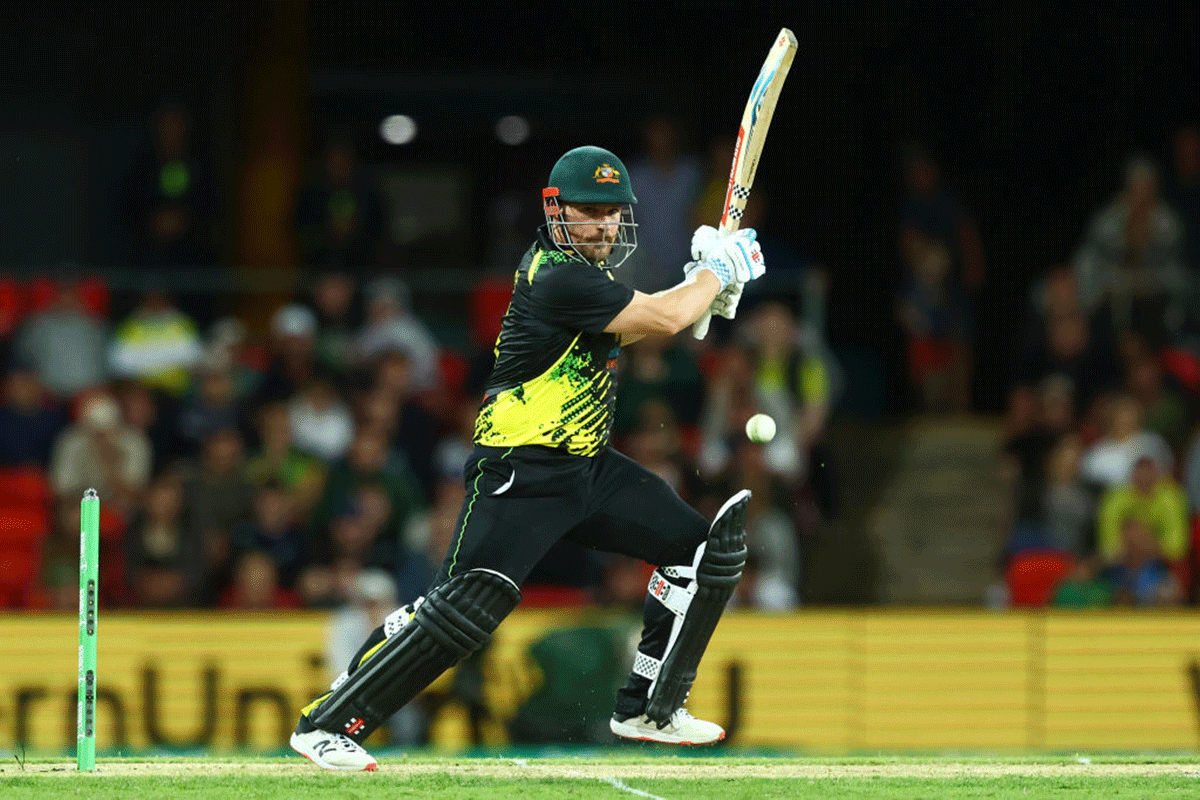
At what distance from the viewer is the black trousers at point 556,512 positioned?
652 cm

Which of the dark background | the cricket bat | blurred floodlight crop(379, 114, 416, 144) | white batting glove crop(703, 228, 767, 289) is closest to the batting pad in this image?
white batting glove crop(703, 228, 767, 289)

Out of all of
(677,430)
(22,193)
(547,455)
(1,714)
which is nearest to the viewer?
(547,455)

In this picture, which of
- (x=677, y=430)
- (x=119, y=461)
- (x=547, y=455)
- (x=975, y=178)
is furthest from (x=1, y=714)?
(x=975, y=178)

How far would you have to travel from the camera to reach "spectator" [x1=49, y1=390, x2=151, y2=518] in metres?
12.2

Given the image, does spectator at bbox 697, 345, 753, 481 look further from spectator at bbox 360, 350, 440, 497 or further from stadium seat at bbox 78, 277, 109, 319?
stadium seat at bbox 78, 277, 109, 319

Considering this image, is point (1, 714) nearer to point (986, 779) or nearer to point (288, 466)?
point (288, 466)

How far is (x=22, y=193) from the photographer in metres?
15.6

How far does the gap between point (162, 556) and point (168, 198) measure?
297 cm

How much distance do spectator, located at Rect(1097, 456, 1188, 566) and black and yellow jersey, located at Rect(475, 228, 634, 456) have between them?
6.18 meters

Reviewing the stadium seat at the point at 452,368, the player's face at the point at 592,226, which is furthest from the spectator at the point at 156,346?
the player's face at the point at 592,226

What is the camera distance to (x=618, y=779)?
22.1ft

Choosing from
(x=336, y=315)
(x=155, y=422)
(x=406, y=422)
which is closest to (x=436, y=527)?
(x=406, y=422)

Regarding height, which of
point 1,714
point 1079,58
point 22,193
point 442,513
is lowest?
point 1,714

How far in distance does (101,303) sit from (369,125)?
412 centimetres
